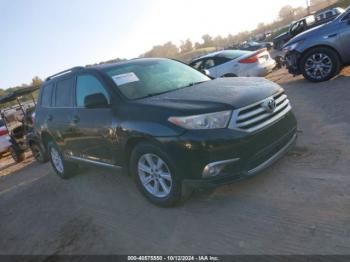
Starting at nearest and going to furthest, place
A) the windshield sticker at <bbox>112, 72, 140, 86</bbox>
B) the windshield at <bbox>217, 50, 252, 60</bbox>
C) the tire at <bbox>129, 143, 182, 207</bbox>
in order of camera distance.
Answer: the tire at <bbox>129, 143, 182, 207</bbox>, the windshield sticker at <bbox>112, 72, 140, 86</bbox>, the windshield at <bbox>217, 50, 252, 60</bbox>

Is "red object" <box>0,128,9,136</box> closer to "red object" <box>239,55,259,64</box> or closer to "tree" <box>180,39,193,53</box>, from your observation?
"red object" <box>239,55,259,64</box>

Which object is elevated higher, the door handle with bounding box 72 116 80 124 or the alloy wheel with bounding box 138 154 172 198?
the door handle with bounding box 72 116 80 124

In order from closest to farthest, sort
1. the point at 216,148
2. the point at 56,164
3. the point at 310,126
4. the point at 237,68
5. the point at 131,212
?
the point at 216,148 → the point at 131,212 → the point at 310,126 → the point at 56,164 → the point at 237,68

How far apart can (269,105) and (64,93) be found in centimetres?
342

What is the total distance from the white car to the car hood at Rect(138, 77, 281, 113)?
5830 millimetres

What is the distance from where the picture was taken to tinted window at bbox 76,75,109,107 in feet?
14.9

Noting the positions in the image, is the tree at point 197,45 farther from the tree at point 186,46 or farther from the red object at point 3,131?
the red object at point 3,131

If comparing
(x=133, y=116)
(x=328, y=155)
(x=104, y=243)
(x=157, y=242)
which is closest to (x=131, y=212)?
(x=104, y=243)

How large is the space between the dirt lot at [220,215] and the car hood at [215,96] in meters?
1.11

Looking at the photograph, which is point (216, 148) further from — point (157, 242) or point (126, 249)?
point (126, 249)

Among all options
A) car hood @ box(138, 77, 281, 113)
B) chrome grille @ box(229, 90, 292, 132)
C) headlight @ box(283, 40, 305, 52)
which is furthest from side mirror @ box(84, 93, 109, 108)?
headlight @ box(283, 40, 305, 52)

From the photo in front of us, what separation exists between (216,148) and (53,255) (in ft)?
7.22

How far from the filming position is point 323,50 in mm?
8211

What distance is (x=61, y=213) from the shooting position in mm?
4945
